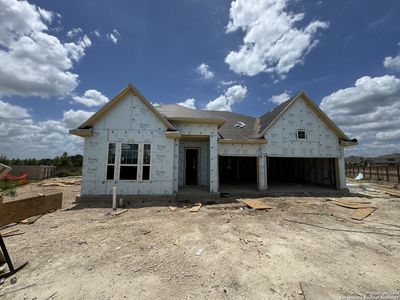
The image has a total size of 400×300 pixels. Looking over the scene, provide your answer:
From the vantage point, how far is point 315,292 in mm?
3316

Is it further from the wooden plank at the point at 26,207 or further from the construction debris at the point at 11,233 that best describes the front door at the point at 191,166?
the construction debris at the point at 11,233

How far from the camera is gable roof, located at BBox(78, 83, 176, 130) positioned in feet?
33.9

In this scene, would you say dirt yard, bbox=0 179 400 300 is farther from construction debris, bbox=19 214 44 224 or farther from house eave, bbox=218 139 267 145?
house eave, bbox=218 139 267 145

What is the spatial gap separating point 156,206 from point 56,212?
432cm

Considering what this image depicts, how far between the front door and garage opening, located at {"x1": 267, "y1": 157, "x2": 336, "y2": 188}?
7.06 metres

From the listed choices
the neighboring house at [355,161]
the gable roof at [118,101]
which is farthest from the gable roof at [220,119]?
the neighboring house at [355,161]

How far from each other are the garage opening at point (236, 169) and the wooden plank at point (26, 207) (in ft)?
44.5

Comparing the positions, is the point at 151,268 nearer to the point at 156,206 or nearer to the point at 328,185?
the point at 156,206

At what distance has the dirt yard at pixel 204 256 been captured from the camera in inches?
135

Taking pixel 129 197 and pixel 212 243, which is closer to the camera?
pixel 212 243

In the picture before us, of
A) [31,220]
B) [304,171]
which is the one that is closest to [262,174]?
[304,171]

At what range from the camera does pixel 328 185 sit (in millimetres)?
15414

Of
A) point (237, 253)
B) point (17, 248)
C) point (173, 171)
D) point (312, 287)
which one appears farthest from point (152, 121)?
point (312, 287)

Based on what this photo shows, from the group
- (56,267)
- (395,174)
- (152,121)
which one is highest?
(152,121)
